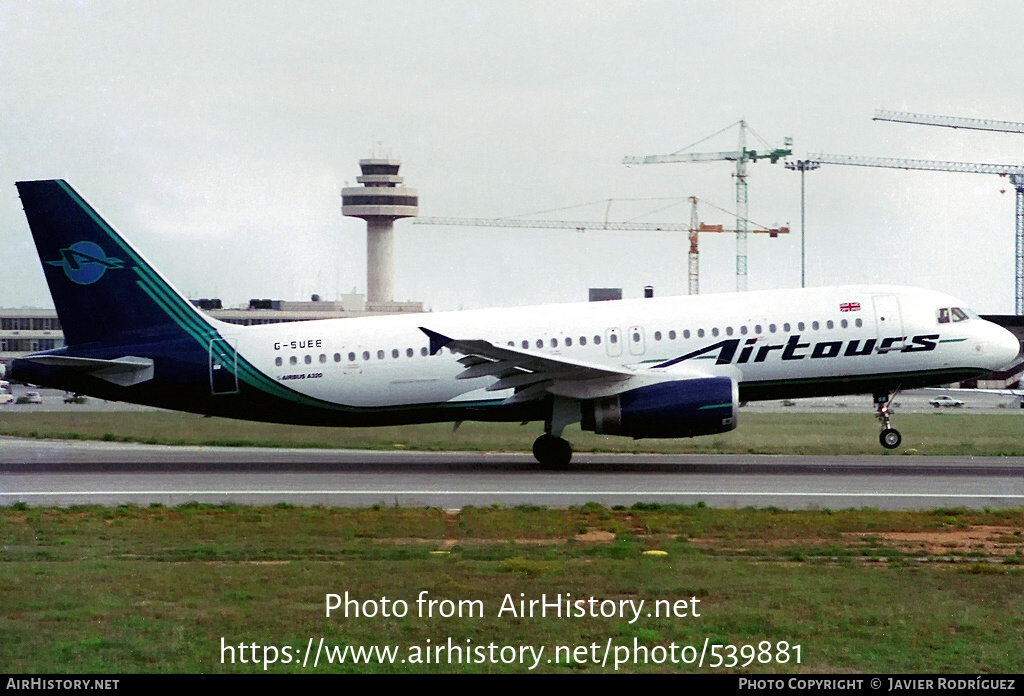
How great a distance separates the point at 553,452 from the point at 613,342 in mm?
3044

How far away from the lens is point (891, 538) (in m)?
16.9

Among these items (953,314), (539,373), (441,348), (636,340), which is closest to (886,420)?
(953,314)

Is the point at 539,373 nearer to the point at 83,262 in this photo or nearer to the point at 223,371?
the point at 223,371

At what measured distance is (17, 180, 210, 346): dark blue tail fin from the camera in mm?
27578

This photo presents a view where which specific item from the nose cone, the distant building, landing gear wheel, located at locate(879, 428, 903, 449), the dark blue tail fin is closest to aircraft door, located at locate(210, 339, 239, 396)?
the dark blue tail fin

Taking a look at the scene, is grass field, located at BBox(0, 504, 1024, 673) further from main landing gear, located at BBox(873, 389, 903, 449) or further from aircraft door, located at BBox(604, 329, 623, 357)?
main landing gear, located at BBox(873, 389, 903, 449)

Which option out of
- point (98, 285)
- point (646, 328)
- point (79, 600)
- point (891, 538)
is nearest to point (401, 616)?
point (79, 600)

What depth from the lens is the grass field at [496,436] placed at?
102 feet

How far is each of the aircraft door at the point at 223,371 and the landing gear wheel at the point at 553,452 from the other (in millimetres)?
7657

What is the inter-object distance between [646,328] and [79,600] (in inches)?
690

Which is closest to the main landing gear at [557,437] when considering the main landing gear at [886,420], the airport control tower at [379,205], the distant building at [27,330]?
the main landing gear at [886,420]

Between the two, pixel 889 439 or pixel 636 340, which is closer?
pixel 636 340

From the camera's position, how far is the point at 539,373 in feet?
86.8

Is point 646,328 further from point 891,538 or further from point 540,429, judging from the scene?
point 891,538
